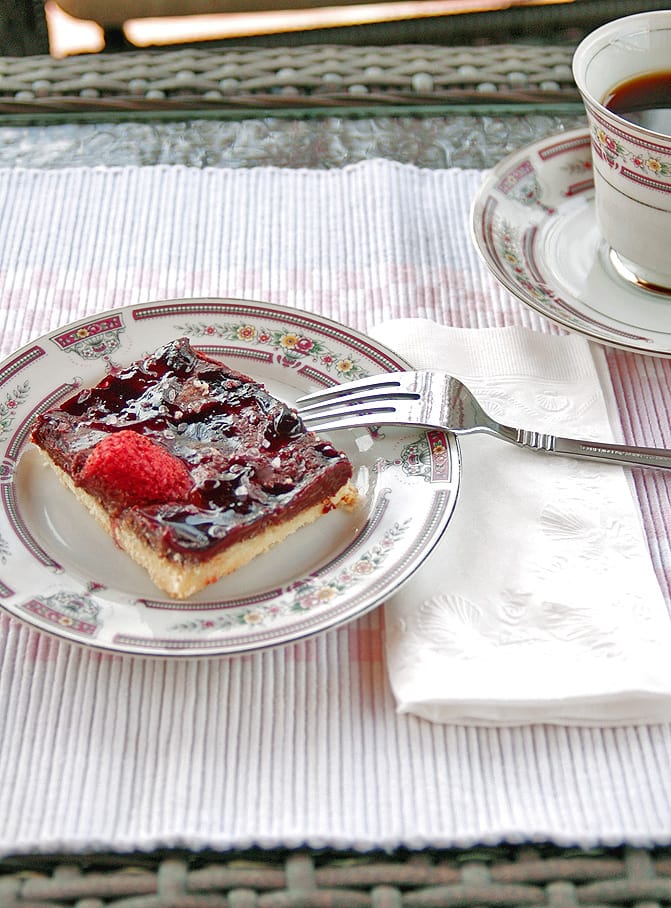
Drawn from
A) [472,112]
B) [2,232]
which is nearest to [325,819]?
[2,232]

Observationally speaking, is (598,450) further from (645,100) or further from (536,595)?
(645,100)

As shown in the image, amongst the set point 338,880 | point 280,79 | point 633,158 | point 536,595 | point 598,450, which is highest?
point 280,79

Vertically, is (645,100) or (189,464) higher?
(645,100)

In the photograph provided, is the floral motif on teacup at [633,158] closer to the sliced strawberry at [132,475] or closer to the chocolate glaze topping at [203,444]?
the chocolate glaze topping at [203,444]

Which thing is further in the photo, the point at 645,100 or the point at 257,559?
the point at 645,100

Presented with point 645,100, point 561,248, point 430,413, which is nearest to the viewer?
point 430,413

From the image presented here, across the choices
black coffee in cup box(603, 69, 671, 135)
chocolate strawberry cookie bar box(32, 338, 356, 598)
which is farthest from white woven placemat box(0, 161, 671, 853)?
black coffee in cup box(603, 69, 671, 135)

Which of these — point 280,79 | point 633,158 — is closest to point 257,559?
point 633,158
